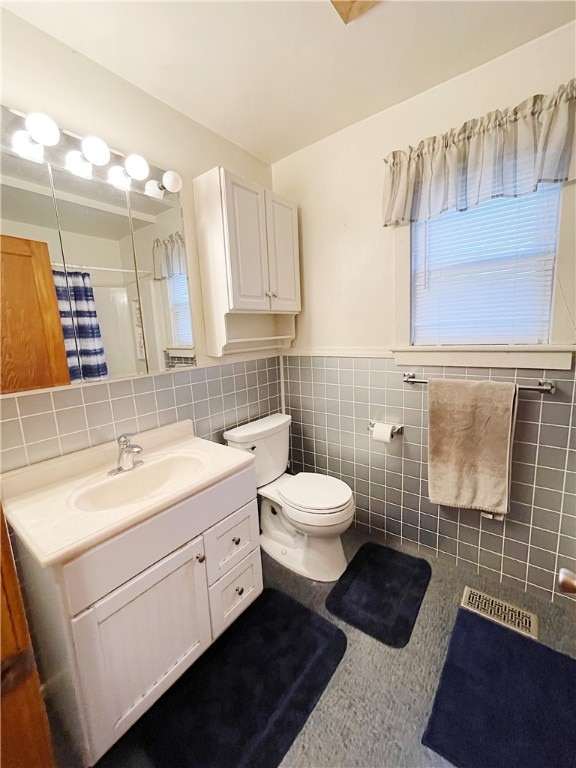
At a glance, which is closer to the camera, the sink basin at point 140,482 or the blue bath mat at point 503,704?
the blue bath mat at point 503,704

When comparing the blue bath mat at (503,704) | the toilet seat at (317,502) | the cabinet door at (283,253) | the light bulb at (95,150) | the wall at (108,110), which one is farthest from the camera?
the cabinet door at (283,253)

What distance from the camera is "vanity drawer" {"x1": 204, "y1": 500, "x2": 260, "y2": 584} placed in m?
1.28

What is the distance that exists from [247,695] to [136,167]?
2210 mm

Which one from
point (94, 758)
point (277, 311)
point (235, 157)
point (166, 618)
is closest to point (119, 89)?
point (235, 157)

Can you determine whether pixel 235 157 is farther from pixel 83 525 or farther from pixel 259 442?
pixel 83 525

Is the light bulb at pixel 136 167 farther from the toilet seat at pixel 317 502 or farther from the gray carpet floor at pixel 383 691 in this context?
the gray carpet floor at pixel 383 691

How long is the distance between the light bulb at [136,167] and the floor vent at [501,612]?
99.4 inches

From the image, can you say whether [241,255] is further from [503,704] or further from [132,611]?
[503,704]

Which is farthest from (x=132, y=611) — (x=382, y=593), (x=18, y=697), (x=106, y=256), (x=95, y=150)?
(x=95, y=150)

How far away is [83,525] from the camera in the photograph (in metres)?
0.98

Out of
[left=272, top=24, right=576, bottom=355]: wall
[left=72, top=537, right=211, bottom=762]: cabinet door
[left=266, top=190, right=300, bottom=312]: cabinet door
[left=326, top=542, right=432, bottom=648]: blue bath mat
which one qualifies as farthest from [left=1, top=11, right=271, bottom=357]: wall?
[left=326, top=542, right=432, bottom=648]: blue bath mat

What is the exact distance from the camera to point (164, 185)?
4.87ft

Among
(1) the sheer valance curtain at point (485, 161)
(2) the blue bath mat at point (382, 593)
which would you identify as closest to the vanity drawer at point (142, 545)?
(2) the blue bath mat at point (382, 593)

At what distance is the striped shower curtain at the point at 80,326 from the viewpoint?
124 cm
